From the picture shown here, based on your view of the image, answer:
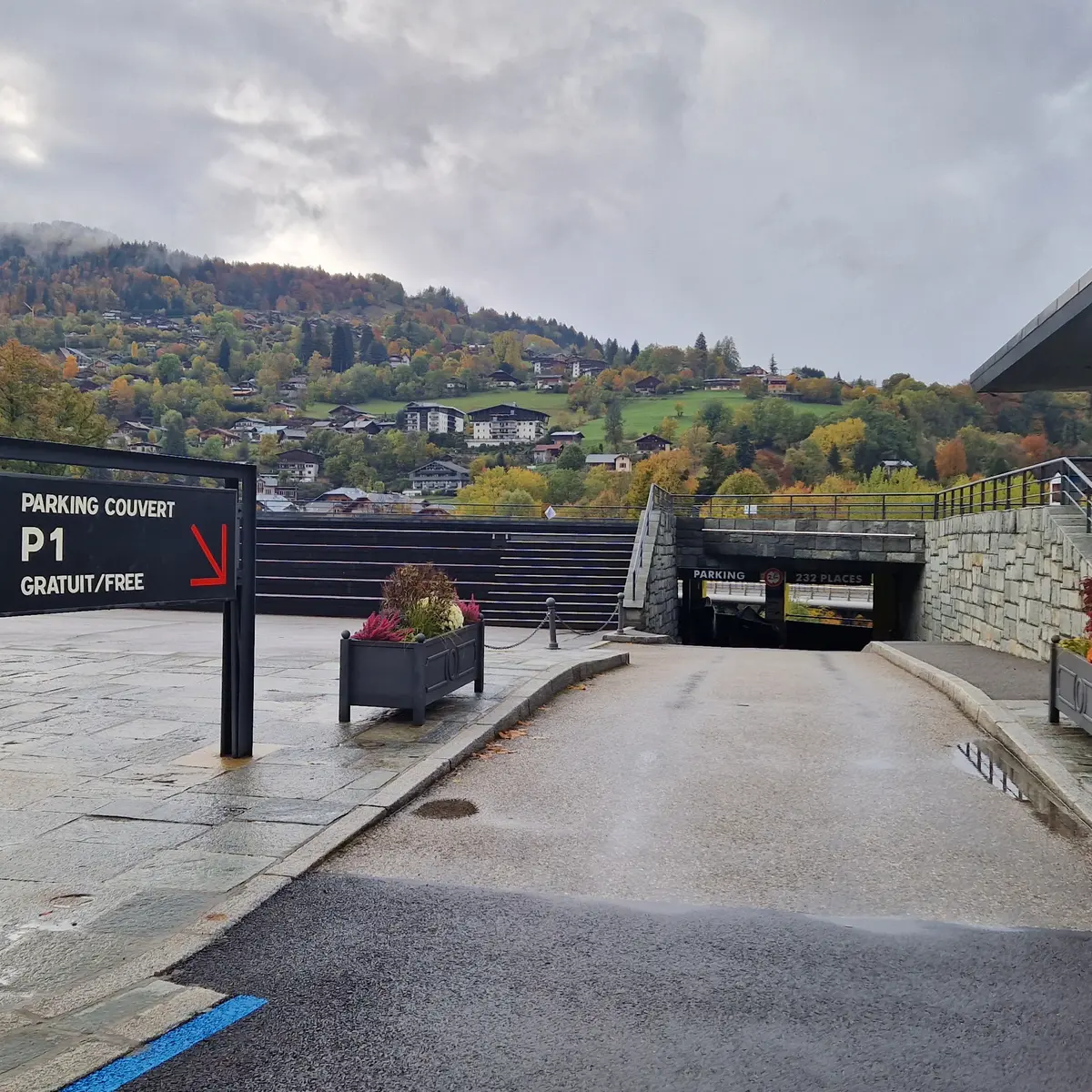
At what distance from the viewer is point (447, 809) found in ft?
21.7

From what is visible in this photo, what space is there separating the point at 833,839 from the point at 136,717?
21.0 ft

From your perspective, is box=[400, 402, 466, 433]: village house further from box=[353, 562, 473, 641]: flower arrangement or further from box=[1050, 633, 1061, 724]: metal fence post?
box=[1050, 633, 1061, 724]: metal fence post

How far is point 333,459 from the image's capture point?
125875 millimetres

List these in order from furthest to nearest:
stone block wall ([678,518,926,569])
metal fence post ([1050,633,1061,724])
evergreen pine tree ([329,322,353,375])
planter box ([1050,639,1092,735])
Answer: evergreen pine tree ([329,322,353,375]) < stone block wall ([678,518,926,569]) < metal fence post ([1050,633,1061,724]) < planter box ([1050,639,1092,735])

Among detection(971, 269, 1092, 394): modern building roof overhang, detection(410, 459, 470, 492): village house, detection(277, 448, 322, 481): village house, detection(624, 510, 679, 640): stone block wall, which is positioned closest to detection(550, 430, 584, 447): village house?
detection(410, 459, 470, 492): village house

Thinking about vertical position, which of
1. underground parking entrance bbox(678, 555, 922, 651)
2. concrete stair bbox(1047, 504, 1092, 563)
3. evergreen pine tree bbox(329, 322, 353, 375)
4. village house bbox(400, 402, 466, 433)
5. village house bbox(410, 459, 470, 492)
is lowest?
underground parking entrance bbox(678, 555, 922, 651)

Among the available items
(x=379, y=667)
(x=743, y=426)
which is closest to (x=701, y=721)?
(x=379, y=667)

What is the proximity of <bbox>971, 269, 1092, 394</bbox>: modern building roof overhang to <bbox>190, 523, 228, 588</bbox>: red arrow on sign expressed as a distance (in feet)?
43.2

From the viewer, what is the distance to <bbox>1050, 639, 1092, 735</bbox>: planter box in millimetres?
7977

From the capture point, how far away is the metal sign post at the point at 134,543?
18.6ft

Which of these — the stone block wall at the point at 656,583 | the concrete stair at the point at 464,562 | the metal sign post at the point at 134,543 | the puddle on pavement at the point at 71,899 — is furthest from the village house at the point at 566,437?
the puddle on pavement at the point at 71,899

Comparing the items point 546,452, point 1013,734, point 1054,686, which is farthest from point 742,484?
point 1013,734

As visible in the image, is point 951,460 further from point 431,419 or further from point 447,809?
point 447,809

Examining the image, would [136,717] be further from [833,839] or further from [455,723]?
[833,839]
